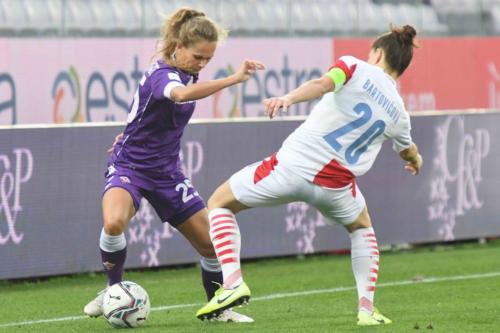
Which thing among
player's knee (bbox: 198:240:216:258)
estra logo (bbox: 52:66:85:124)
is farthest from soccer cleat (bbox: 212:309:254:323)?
estra logo (bbox: 52:66:85:124)

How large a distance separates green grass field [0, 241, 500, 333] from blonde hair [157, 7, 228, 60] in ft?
5.57

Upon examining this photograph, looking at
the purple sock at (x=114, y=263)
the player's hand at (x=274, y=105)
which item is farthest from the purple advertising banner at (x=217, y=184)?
the player's hand at (x=274, y=105)

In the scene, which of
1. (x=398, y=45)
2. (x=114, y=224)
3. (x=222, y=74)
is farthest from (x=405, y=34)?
(x=222, y=74)

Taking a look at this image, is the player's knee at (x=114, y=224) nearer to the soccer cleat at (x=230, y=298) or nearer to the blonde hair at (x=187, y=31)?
the soccer cleat at (x=230, y=298)

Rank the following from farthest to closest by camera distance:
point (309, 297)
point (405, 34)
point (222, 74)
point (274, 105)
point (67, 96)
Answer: point (222, 74) < point (67, 96) < point (309, 297) < point (405, 34) < point (274, 105)

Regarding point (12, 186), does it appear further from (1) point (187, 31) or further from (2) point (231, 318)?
(1) point (187, 31)

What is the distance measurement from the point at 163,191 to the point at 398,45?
68.5 inches

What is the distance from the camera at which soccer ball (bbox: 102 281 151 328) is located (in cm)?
815

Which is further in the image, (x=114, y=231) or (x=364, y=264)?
(x=114, y=231)

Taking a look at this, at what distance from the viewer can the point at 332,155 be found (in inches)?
298

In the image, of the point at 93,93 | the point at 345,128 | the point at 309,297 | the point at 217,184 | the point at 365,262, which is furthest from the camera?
the point at 93,93

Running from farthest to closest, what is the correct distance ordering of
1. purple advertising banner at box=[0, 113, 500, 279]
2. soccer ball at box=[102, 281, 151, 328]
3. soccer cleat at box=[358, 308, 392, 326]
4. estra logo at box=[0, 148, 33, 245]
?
1. purple advertising banner at box=[0, 113, 500, 279]
2. estra logo at box=[0, 148, 33, 245]
3. soccer ball at box=[102, 281, 151, 328]
4. soccer cleat at box=[358, 308, 392, 326]

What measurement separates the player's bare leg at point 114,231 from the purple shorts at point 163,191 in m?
0.08

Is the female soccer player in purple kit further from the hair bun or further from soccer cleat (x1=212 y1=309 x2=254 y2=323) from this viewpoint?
the hair bun
